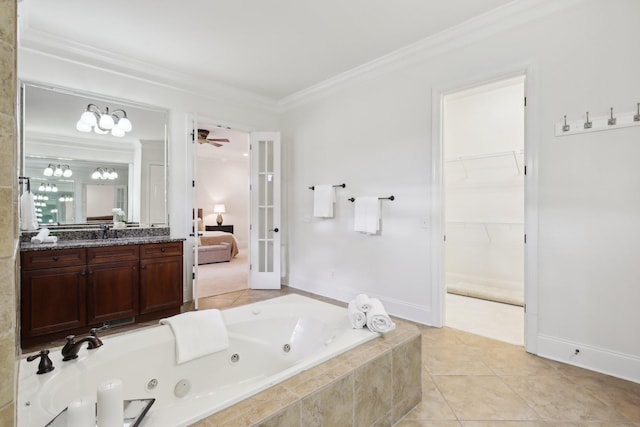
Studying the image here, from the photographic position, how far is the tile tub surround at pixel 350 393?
4.03 ft

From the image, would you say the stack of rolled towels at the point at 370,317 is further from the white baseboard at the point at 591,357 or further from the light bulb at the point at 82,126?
the light bulb at the point at 82,126

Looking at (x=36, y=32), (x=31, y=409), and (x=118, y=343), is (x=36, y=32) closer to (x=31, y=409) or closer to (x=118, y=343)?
(x=118, y=343)

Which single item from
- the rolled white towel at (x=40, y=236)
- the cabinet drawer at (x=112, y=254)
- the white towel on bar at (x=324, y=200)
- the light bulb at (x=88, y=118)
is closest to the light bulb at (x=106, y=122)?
the light bulb at (x=88, y=118)

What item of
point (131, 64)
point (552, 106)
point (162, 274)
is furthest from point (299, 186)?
point (552, 106)

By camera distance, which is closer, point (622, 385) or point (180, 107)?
point (622, 385)

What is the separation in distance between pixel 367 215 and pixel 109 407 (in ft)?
9.73

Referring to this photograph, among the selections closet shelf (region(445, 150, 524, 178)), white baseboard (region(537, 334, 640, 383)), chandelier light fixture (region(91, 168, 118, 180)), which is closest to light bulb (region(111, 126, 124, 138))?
chandelier light fixture (region(91, 168, 118, 180))

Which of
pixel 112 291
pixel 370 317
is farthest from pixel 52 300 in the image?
pixel 370 317

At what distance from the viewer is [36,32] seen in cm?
297

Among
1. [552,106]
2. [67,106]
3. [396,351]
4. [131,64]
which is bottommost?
[396,351]

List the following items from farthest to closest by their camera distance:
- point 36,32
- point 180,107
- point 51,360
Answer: point 180,107, point 36,32, point 51,360

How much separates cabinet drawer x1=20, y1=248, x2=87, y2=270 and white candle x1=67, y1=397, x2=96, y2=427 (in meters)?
2.26

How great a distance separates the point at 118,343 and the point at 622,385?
312cm

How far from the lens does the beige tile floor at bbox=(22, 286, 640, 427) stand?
1807 millimetres
